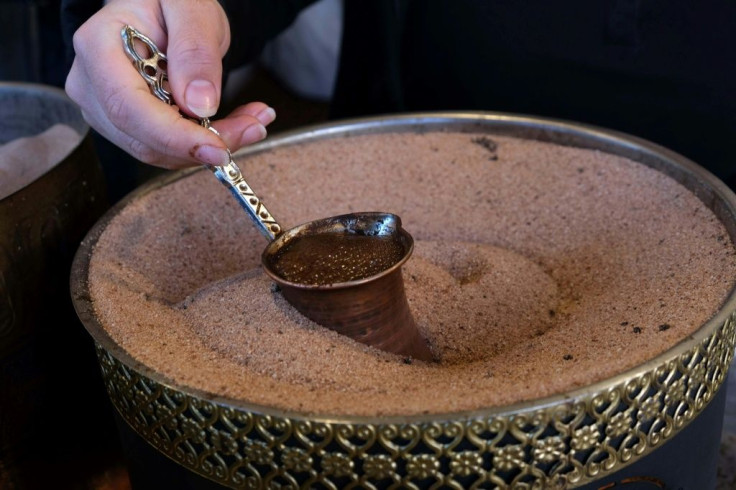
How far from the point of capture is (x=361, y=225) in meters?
0.68

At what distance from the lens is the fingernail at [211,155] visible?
0.64 m

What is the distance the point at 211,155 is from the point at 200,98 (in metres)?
0.05

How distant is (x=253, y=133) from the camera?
728mm

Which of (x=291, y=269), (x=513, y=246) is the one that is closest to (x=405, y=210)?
(x=513, y=246)

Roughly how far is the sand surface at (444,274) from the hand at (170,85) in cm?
11

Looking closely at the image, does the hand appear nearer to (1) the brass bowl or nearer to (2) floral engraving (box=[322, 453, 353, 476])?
(1) the brass bowl

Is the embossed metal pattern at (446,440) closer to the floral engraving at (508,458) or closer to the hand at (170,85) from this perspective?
the floral engraving at (508,458)

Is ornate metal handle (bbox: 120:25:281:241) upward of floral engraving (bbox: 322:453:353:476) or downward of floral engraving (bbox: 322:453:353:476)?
upward

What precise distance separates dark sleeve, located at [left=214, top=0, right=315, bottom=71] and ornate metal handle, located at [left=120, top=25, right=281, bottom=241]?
26cm

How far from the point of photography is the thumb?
66 centimetres

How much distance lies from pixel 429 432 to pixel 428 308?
237 millimetres

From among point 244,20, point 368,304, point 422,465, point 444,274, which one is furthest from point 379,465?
point 244,20

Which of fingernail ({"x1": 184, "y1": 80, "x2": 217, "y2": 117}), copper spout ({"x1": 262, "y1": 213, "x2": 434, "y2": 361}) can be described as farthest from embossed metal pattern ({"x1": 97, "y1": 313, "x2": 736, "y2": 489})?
fingernail ({"x1": 184, "y1": 80, "x2": 217, "y2": 117})

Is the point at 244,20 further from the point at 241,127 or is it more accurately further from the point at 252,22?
the point at 241,127
